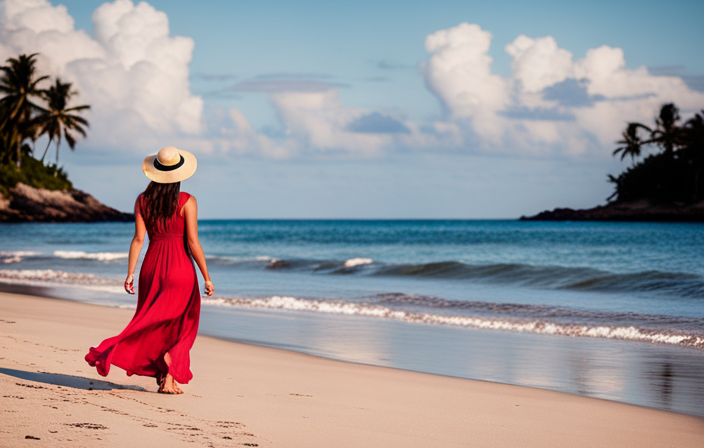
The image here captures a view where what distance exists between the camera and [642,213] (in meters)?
70.5

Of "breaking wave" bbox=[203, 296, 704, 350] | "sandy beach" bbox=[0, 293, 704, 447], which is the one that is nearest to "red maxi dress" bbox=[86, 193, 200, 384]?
"sandy beach" bbox=[0, 293, 704, 447]

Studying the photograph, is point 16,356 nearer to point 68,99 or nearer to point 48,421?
point 48,421

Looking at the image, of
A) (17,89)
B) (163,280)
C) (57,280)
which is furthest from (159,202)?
(17,89)

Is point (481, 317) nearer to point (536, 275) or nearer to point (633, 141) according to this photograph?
point (536, 275)

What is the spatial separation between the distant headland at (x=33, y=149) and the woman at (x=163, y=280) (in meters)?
54.0

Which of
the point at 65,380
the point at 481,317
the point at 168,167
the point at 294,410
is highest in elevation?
the point at 168,167

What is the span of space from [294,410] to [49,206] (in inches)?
2720

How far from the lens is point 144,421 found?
3961mm

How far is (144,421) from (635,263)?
2360 cm

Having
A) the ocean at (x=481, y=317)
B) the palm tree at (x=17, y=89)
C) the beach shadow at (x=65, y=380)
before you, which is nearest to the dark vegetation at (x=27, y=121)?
the palm tree at (x=17, y=89)

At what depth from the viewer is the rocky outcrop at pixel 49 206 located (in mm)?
62000

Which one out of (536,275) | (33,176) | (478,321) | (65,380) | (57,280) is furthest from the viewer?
(33,176)

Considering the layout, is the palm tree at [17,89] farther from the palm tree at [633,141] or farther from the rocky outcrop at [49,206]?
the palm tree at [633,141]

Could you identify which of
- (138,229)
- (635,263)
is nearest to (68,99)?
(635,263)
